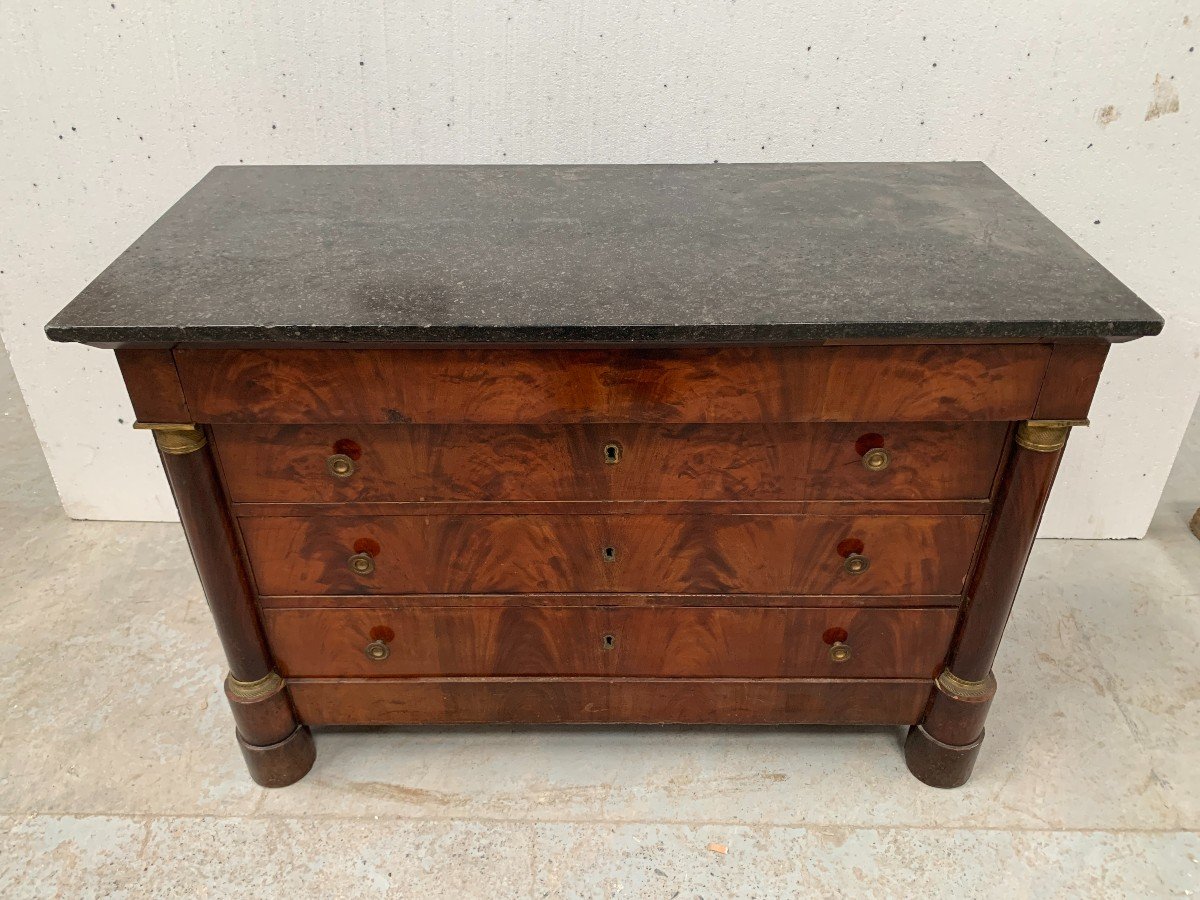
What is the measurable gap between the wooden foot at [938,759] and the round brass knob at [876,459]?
0.64 m

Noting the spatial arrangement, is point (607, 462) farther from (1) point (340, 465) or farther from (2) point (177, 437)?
(2) point (177, 437)

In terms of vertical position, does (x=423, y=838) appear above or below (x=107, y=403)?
below

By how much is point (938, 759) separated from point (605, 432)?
0.96 m

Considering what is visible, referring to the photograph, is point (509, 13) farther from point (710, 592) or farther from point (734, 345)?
point (710, 592)

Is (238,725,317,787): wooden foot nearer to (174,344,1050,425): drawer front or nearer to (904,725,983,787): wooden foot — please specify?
(174,344,1050,425): drawer front

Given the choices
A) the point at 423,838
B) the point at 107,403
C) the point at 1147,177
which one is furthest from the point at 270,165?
the point at 1147,177

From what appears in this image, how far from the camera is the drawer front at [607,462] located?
1405 millimetres

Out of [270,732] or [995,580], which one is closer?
[995,580]

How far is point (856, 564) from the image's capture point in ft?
5.02

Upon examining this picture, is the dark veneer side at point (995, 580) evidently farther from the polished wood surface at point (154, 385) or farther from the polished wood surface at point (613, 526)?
the polished wood surface at point (154, 385)

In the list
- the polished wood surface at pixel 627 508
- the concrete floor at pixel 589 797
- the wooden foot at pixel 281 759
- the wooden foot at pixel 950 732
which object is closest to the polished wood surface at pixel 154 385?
the polished wood surface at pixel 627 508

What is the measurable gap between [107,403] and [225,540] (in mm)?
1074

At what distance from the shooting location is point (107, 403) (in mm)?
2301

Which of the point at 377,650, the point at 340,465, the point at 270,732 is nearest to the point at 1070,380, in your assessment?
the point at 340,465
